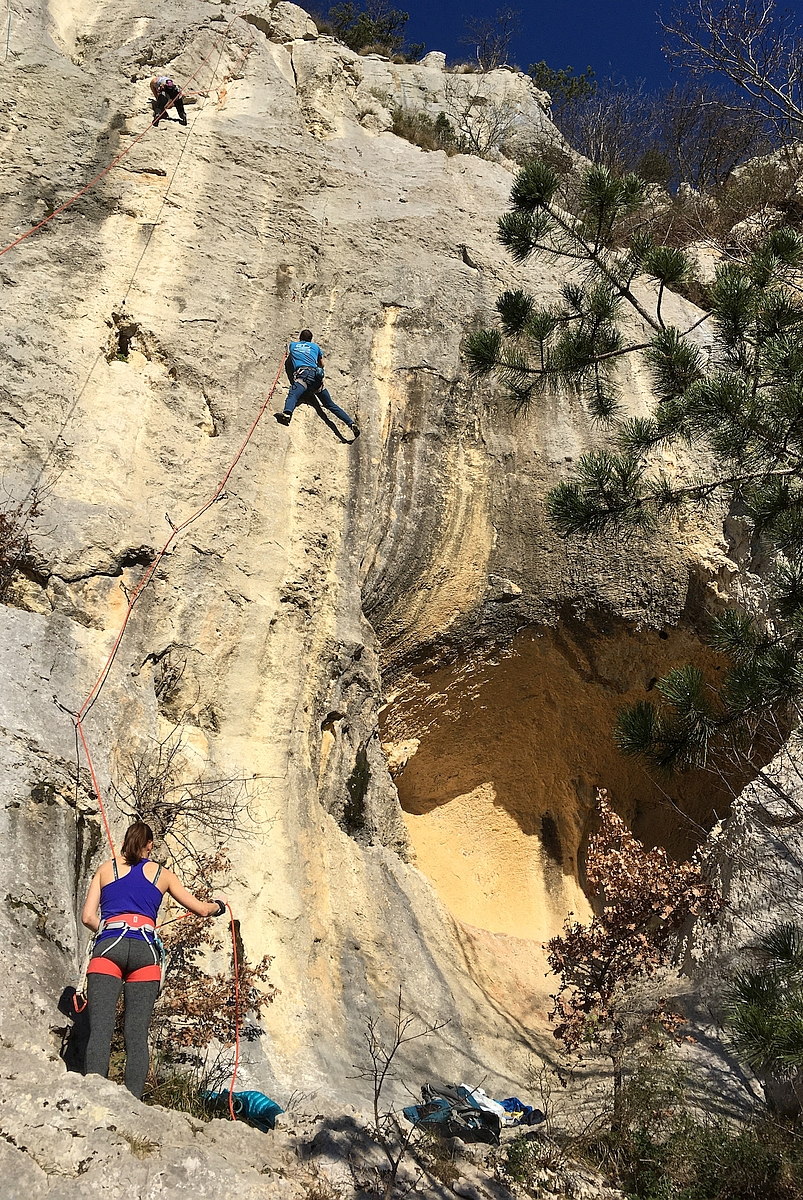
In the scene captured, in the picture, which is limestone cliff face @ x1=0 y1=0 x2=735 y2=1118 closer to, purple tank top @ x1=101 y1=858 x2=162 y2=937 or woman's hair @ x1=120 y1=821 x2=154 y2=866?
purple tank top @ x1=101 y1=858 x2=162 y2=937

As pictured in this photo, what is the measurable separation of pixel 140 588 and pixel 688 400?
4.06 m

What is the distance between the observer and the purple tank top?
4039mm

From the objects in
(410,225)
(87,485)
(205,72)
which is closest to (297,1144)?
(87,485)

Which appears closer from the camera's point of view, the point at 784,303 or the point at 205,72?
the point at 784,303

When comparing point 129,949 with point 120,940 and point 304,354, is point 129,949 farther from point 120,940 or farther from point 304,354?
point 304,354

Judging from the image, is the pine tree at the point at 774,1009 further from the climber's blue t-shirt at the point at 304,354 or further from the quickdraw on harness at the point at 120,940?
the climber's blue t-shirt at the point at 304,354

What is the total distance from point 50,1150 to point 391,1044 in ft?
10.6

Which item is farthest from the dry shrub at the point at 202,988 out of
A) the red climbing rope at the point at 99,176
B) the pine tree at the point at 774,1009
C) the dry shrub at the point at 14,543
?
the red climbing rope at the point at 99,176

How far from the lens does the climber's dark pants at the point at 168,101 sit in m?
9.44

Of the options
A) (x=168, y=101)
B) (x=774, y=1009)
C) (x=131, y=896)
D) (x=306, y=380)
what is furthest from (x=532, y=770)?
(x=168, y=101)

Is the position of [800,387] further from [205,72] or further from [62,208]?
[205,72]

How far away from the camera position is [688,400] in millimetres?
4844

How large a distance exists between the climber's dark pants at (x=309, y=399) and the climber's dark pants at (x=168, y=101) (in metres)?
3.74

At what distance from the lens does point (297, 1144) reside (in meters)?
3.84
